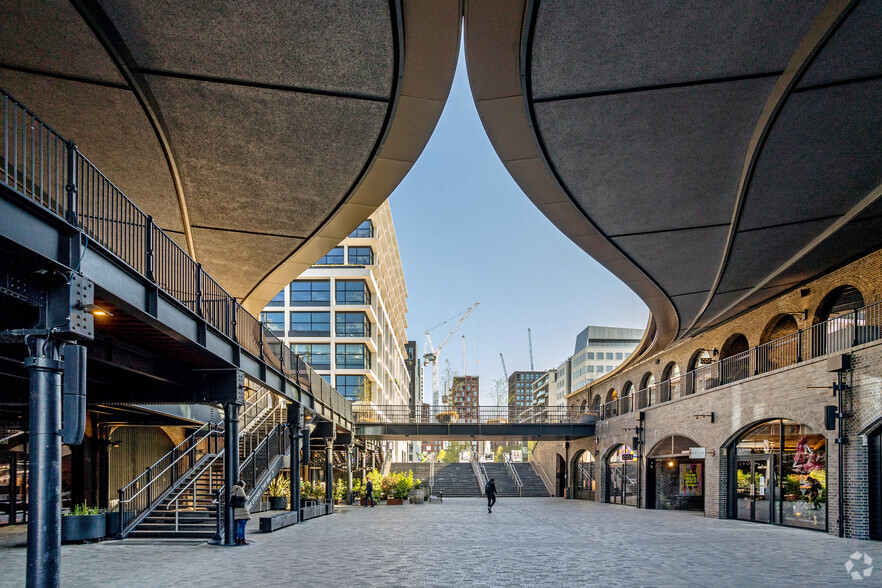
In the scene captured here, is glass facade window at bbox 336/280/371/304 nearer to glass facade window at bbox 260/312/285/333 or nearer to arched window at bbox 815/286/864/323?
glass facade window at bbox 260/312/285/333

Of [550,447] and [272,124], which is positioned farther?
[550,447]

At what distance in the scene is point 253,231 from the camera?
1798 centimetres

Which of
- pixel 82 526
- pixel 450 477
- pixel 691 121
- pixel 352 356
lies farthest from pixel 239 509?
pixel 352 356

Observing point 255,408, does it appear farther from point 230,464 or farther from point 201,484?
point 230,464

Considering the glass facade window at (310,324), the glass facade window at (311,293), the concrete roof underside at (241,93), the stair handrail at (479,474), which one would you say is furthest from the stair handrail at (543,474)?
the concrete roof underside at (241,93)

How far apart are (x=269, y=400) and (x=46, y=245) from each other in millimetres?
22692

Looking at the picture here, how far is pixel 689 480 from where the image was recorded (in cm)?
3089

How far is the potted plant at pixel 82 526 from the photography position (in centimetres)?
1606

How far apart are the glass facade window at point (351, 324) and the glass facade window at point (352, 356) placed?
3.14 feet

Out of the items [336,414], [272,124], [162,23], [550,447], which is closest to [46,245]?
[162,23]

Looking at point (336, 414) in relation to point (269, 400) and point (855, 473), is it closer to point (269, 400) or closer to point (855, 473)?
point (269, 400)

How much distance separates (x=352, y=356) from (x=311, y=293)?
6669mm

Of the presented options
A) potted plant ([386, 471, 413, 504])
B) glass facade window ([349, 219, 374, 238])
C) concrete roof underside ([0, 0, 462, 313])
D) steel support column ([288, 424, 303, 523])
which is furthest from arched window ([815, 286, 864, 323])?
glass facade window ([349, 219, 374, 238])

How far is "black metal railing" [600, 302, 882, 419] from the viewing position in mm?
17938
